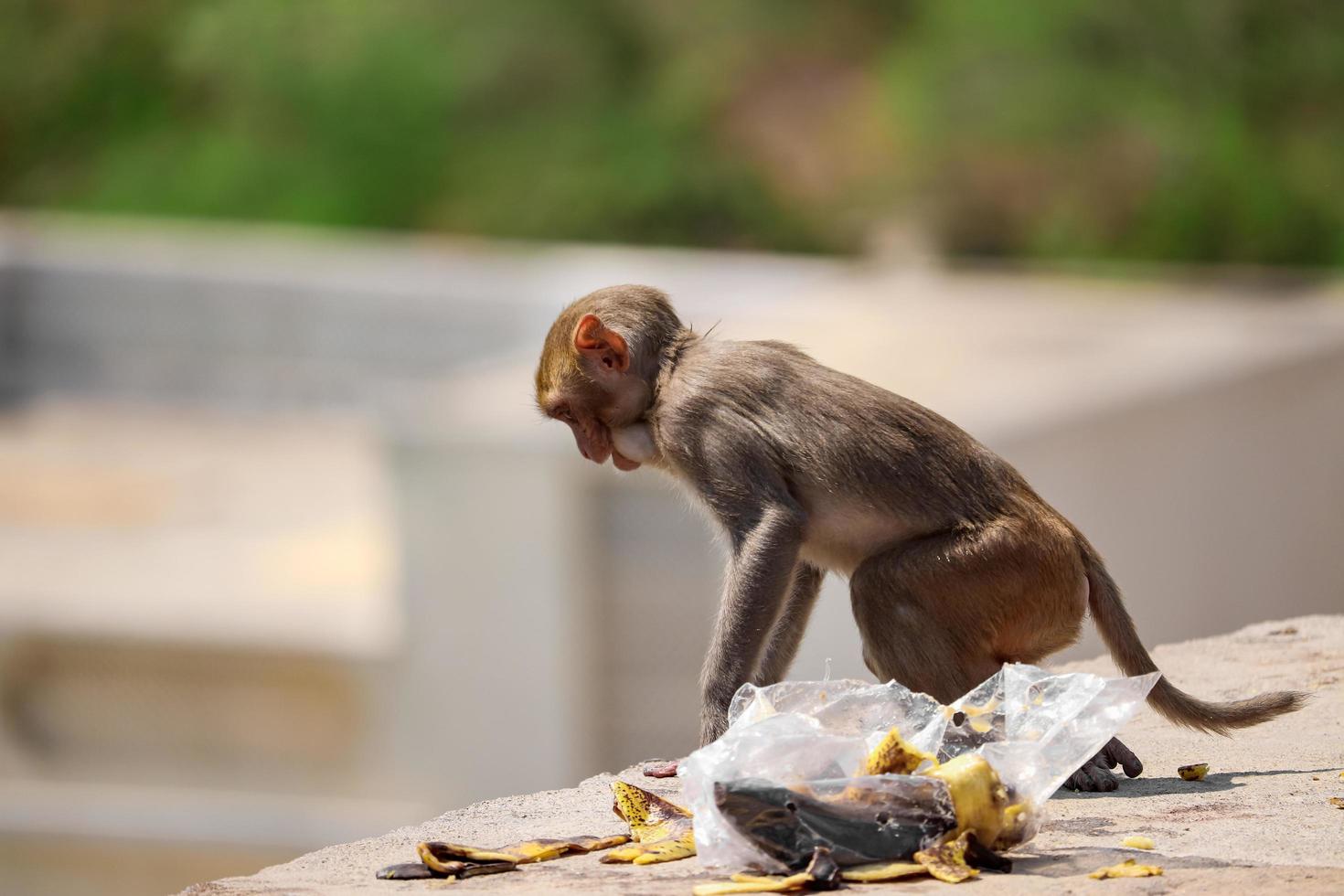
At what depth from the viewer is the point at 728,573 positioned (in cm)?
491

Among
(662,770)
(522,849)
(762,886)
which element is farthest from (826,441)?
(762,886)

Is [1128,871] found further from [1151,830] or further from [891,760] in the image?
[891,760]

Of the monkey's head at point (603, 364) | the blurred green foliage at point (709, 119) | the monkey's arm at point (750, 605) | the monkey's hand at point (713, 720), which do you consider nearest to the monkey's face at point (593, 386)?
the monkey's head at point (603, 364)

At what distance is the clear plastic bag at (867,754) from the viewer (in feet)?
12.6

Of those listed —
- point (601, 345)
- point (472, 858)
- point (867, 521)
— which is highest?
point (601, 345)

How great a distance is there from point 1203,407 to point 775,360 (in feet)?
27.7

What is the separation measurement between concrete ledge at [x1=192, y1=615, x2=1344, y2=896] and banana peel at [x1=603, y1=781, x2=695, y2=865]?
42mm

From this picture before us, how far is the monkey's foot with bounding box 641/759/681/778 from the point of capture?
200 inches

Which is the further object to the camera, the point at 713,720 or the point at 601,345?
the point at 601,345

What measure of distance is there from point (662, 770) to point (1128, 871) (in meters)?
1.59

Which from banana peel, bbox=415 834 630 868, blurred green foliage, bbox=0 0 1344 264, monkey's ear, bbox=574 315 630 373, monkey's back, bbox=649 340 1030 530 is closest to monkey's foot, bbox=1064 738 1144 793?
monkey's back, bbox=649 340 1030 530

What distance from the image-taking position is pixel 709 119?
26.2 metres

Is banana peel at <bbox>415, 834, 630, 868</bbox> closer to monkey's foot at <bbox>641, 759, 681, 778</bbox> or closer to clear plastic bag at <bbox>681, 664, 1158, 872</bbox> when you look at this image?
clear plastic bag at <bbox>681, 664, 1158, 872</bbox>

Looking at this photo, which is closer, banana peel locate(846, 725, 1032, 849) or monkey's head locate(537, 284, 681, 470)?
banana peel locate(846, 725, 1032, 849)
